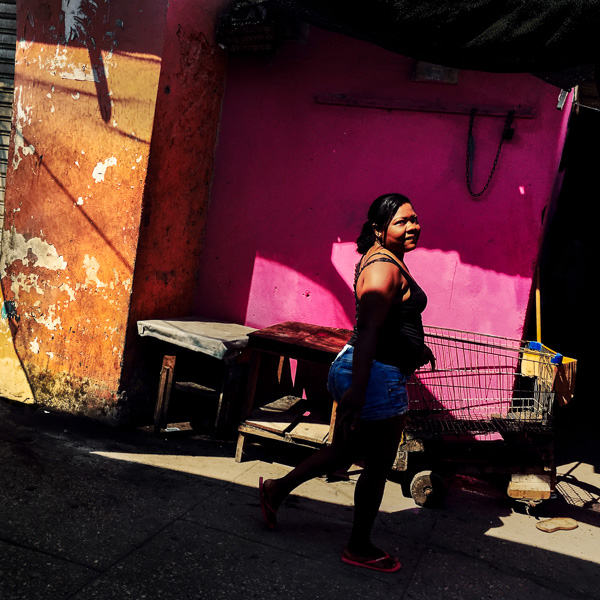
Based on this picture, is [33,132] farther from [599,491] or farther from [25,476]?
[599,491]

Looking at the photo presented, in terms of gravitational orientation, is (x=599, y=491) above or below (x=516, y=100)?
below

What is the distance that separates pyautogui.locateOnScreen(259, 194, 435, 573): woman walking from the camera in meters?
3.04

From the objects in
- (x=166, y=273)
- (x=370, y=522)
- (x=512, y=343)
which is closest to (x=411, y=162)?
(x=512, y=343)

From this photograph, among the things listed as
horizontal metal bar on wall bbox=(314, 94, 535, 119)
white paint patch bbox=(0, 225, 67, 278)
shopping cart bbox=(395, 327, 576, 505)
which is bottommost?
shopping cart bbox=(395, 327, 576, 505)

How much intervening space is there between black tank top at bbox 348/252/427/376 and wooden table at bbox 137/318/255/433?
6.12ft

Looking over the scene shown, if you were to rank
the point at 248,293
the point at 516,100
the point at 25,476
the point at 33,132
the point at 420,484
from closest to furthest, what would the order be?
the point at 25,476 → the point at 420,484 → the point at 516,100 → the point at 33,132 → the point at 248,293

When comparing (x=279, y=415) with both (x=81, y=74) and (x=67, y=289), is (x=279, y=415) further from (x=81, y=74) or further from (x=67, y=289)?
(x=81, y=74)

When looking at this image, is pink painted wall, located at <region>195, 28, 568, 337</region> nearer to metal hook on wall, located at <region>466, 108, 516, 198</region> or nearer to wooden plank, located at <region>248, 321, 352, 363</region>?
metal hook on wall, located at <region>466, 108, 516, 198</region>

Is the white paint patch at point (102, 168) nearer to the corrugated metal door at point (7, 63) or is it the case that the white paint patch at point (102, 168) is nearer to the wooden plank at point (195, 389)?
the corrugated metal door at point (7, 63)

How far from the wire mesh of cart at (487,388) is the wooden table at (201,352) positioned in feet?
4.84

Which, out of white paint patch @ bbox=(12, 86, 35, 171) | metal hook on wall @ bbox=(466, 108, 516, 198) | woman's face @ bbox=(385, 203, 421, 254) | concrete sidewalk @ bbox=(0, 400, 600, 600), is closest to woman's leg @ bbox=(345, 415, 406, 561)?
concrete sidewalk @ bbox=(0, 400, 600, 600)

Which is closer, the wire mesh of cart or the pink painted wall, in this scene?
the wire mesh of cart

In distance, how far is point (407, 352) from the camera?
3197mm

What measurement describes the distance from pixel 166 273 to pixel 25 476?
2.13 meters
